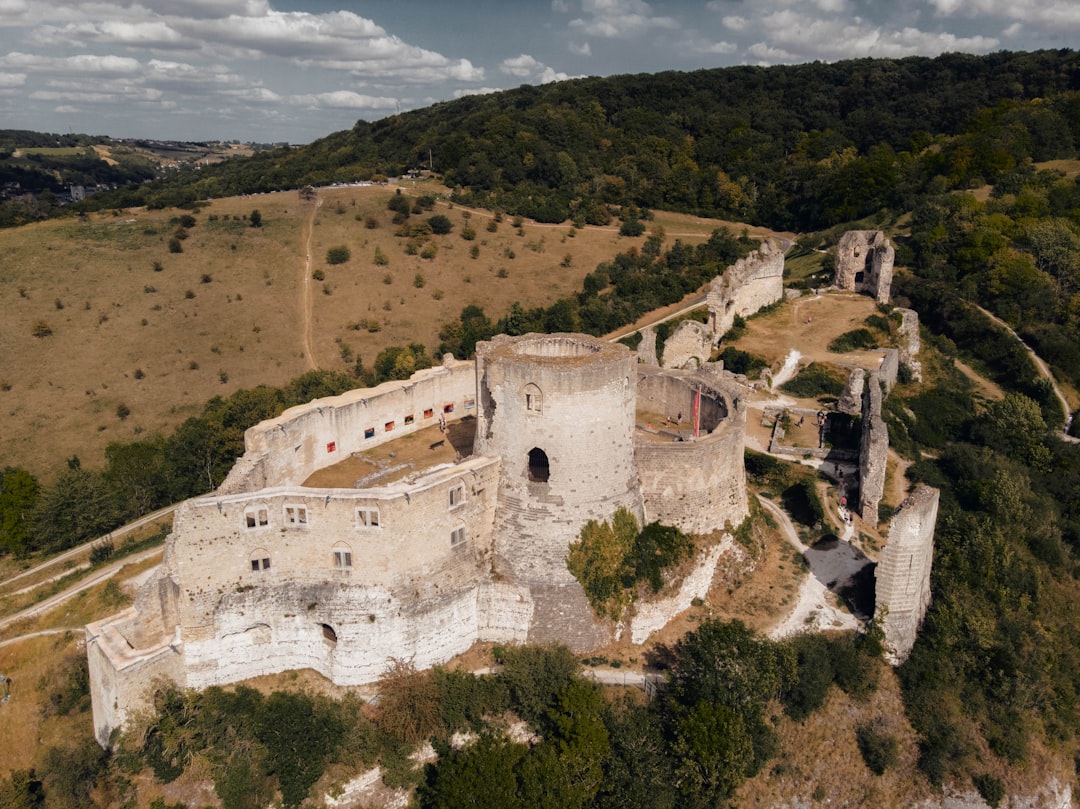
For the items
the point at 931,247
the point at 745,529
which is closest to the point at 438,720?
the point at 745,529

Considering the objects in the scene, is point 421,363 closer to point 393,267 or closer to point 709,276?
point 393,267

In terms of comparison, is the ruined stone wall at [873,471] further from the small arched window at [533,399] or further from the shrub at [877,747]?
the small arched window at [533,399]

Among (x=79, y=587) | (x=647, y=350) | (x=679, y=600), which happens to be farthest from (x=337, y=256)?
(x=679, y=600)

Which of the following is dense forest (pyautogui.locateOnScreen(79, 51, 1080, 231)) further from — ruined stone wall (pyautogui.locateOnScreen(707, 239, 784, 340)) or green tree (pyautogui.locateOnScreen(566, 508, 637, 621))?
green tree (pyautogui.locateOnScreen(566, 508, 637, 621))

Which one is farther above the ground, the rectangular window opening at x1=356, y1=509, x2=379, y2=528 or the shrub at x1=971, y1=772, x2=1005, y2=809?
the rectangular window opening at x1=356, y1=509, x2=379, y2=528

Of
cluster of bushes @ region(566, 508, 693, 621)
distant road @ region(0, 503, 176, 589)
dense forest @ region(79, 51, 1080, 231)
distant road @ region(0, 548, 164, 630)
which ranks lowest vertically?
distant road @ region(0, 503, 176, 589)

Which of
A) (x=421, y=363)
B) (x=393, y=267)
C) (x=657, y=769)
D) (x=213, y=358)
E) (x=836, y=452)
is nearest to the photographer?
(x=657, y=769)

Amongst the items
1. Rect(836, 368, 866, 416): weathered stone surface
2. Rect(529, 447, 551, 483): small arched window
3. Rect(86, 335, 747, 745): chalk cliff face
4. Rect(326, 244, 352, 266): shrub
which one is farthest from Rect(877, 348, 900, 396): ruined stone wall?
Rect(326, 244, 352, 266): shrub
